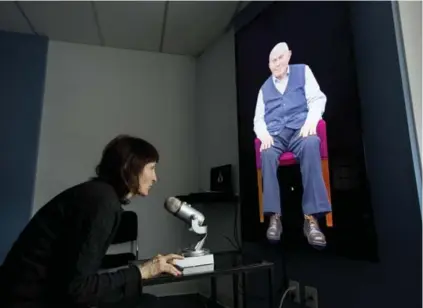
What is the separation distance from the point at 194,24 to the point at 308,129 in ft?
5.03

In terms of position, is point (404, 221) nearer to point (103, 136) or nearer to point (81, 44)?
point (103, 136)

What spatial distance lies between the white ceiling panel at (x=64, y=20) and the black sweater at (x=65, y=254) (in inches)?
73.3

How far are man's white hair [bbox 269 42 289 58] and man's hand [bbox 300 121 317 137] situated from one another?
0.46 m

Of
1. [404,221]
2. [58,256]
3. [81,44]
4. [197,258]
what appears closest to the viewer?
[58,256]

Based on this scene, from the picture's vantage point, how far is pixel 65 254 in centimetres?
94

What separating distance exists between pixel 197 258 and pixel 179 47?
7.12ft

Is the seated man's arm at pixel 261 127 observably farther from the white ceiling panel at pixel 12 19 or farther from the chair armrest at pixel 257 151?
the white ceiling panel at pixel 12 19

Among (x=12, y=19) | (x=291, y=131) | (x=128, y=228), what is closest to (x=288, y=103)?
(x=291, y=131)

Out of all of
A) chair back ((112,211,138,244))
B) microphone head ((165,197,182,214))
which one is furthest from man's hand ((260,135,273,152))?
chair back ((112,211,138,244))

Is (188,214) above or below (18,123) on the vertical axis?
below

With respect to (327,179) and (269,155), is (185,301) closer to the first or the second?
(269,155)

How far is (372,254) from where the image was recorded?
1209mm

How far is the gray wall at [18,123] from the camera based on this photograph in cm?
243

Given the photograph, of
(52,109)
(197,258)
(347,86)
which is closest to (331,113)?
(347,86)
